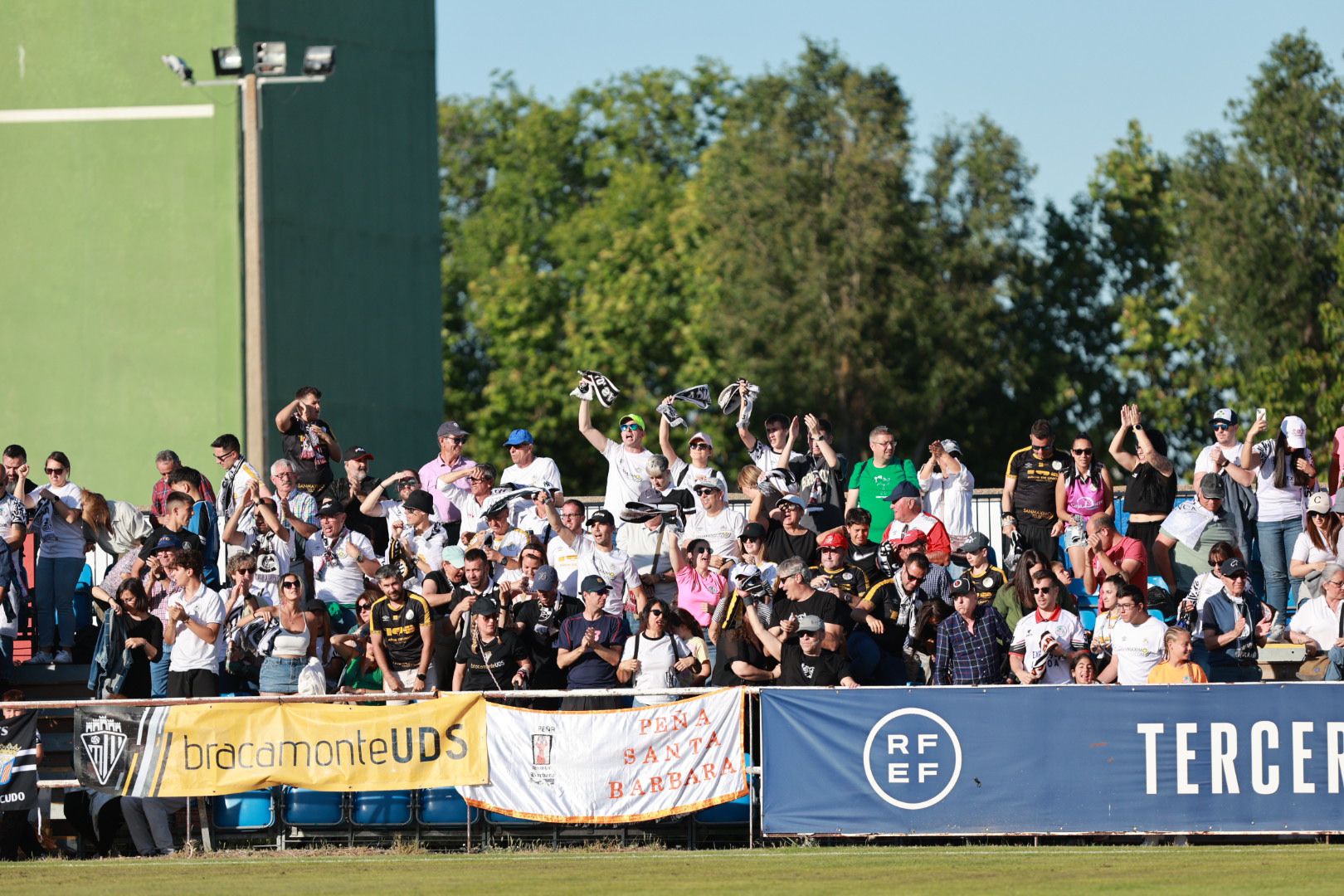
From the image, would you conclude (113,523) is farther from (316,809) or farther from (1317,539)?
(1317,539)

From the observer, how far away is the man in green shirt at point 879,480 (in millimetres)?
20359

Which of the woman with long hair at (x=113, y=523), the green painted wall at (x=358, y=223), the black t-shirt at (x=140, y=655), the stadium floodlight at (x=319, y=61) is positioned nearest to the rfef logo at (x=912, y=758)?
the black t-shirt at (x=140, y=655)

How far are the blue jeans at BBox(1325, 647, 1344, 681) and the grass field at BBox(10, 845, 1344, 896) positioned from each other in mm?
1803

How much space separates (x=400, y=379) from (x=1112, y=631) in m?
18.3

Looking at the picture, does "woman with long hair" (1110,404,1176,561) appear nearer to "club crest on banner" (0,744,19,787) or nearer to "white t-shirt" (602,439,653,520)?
"white t-shirt" (602,439,653,520)

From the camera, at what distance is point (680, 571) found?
18.7 meters

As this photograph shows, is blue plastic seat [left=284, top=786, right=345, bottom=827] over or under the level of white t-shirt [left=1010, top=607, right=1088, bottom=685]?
under

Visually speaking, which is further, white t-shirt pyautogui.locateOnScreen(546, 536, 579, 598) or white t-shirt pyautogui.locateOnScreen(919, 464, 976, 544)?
white t-shirt pyautogui.locateOnScreen(919, 464, 976, 544)

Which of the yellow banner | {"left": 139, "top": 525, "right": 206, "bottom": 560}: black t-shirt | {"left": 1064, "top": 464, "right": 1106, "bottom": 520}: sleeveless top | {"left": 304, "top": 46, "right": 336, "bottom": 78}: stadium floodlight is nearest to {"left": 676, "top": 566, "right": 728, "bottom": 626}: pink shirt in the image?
the yellow banner

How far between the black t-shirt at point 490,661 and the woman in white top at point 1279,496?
6.90 meters

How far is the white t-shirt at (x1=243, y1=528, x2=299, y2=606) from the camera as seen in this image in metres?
19.2

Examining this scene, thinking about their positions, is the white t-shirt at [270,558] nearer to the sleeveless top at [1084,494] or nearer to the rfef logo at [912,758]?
the rfef logo at [912,758]

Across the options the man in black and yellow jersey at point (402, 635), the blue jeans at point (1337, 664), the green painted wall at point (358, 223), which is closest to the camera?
the blue jeans at point (1337, 664)

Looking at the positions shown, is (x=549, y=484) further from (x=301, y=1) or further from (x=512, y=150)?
(x=512, y=150)
